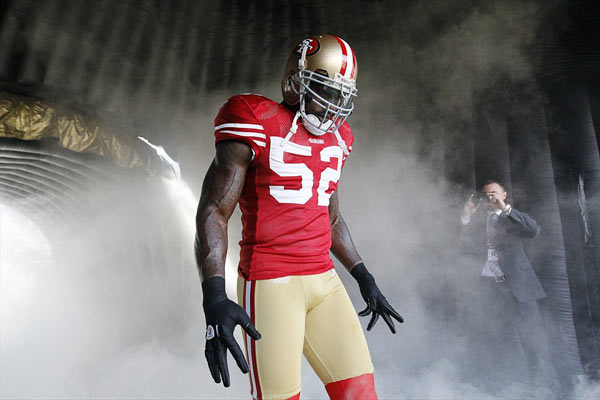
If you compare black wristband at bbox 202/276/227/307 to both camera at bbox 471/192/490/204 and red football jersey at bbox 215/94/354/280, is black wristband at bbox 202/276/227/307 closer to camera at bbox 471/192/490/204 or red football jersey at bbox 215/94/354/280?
red football jersey at bbox 215/94/354/280

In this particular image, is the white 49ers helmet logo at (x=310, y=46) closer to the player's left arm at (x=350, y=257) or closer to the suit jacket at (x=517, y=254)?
the player's left arm at (x=350, y=257)

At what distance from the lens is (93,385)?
9.20 feet

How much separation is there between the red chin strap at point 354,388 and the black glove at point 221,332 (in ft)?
0.98

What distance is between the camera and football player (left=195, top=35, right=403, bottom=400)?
965 millimetres

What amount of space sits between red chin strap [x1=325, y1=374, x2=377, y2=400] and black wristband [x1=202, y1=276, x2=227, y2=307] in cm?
37

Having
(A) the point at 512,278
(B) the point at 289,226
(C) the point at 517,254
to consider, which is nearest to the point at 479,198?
(C) the point at 517,254

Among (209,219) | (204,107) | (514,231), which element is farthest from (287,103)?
(204,107)

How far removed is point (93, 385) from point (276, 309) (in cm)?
249

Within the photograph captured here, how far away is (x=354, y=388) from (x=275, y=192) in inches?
20.5

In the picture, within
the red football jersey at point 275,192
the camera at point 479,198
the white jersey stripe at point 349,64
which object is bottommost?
the red football jersey at point 275,192

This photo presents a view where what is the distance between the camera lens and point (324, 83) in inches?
41.7

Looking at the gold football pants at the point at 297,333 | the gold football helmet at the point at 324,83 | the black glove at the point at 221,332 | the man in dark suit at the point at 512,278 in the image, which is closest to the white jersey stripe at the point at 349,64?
the gold football helmet at the point at 324,83

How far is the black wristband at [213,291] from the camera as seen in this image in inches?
35.5

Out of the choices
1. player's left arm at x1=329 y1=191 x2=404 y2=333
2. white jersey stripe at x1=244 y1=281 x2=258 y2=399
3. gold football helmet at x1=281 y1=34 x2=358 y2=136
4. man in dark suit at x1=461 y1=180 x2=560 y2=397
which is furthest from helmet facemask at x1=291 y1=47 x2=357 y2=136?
man in dark suit at x1=461 y1=180 x2=560 y2=397
